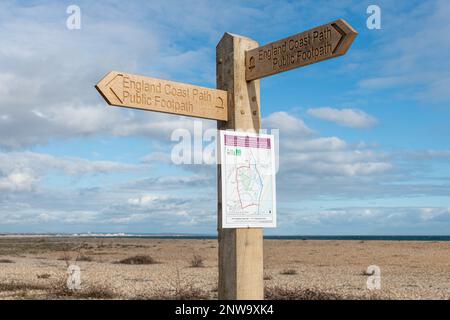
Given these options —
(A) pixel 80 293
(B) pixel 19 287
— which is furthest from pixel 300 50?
(B) pixel 19 287

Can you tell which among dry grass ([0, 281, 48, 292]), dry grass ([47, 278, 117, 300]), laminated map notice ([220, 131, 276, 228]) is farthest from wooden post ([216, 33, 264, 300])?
dry grass ([0, 281, 48, 292])

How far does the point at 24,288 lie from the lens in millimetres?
12227

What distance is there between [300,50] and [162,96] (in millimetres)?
1400

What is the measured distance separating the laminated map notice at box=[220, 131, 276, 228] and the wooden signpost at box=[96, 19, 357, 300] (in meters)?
0.11

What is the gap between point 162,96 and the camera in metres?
5.31

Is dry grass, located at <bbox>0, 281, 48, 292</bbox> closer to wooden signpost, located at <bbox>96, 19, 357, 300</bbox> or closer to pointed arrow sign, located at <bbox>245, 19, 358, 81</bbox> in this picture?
wooden signpost, located at <bbox>96, 19, 357, 300</bbox>

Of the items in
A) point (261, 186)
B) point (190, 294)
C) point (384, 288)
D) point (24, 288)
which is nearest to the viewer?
point (261, 186)

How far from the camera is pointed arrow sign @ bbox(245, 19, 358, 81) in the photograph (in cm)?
498

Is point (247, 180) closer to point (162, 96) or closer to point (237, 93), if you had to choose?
point (237, 93)

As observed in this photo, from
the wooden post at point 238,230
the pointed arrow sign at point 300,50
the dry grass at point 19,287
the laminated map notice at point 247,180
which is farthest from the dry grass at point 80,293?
the pointed arrow sign at point 300,50

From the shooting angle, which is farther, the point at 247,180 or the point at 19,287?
the point at 19,287
